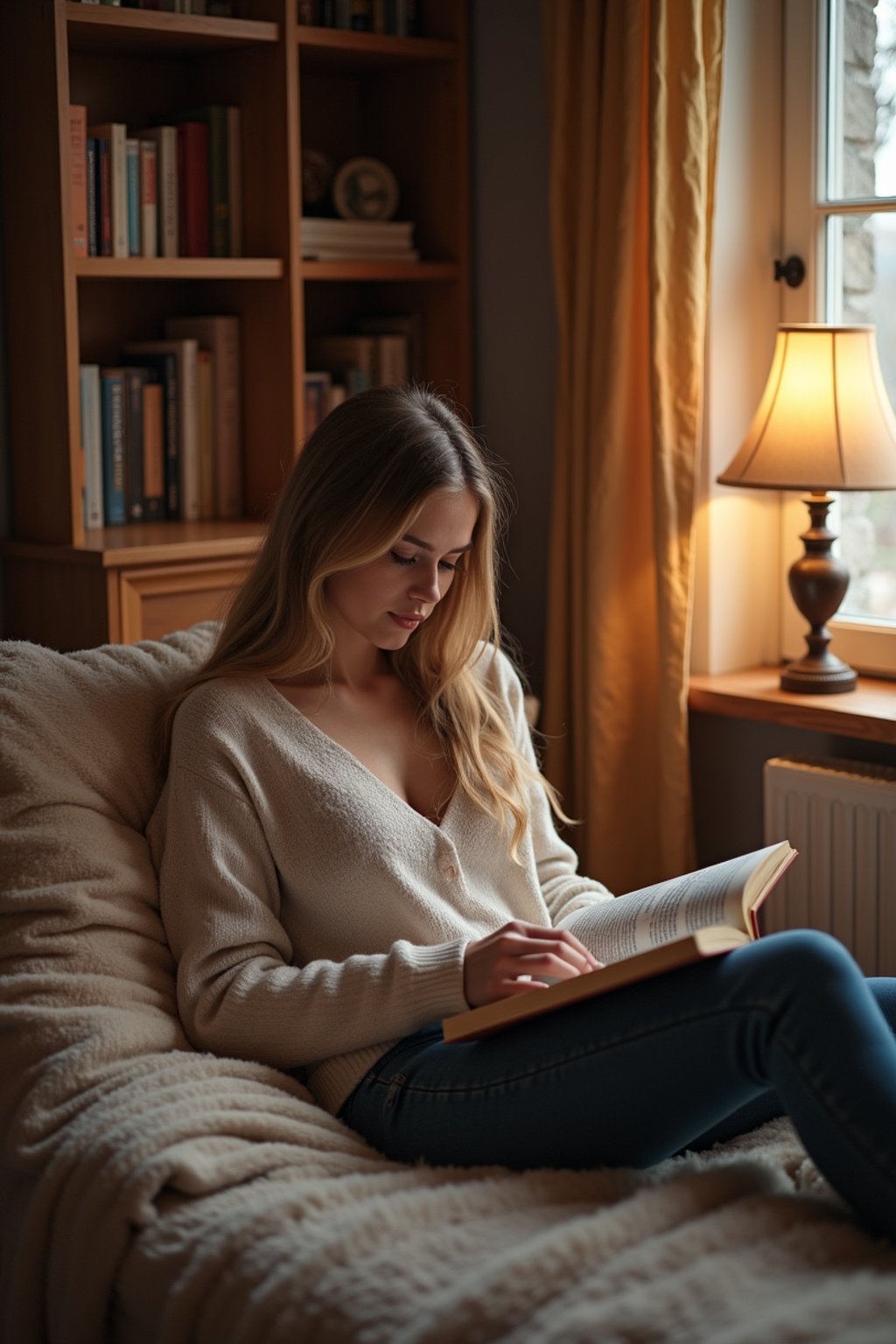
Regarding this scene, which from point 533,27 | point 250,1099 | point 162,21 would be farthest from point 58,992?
point 533,27

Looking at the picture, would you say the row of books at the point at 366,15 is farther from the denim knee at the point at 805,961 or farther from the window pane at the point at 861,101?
the denim knee at the point at 805,961

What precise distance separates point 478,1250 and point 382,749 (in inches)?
28.6

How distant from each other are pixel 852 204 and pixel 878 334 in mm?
225

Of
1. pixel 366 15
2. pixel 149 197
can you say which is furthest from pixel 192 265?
pixel 366 15

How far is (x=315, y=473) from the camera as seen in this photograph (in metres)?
1.78

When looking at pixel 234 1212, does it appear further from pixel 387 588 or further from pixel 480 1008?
pixel 387 588

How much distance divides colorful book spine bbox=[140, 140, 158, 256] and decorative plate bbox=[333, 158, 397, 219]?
0.46 m

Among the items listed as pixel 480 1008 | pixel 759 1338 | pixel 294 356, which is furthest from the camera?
pixel 294 356

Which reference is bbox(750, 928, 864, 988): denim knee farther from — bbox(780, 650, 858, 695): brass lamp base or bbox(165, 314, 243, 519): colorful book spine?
bbox(165, 314, 243, 519): colorful book spine

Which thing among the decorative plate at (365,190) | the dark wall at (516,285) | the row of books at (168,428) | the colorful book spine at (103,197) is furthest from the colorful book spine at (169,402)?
the dark wall at (516,285)

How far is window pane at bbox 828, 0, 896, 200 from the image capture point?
2.52 meters

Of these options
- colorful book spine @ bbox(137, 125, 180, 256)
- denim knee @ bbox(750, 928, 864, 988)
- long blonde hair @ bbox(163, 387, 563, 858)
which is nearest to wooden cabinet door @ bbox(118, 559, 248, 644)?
colorful book spine @ bbox(137, 125, 180, 256)

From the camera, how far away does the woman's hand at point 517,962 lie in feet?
4.96

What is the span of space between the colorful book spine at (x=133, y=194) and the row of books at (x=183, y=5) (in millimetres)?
223
